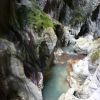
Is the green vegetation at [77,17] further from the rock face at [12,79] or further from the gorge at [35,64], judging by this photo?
the rock face at [12,79]

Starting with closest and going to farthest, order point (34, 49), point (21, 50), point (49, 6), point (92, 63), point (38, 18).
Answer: point (21, 50) → point (34, 49) → point (38, 18) → point (92, 63) → point (49, 6)

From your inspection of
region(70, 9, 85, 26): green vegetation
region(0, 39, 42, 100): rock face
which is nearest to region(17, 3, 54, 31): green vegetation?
region(0, 39, 42, 100): rock face

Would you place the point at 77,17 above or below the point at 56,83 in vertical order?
above

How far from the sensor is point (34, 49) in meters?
10.4

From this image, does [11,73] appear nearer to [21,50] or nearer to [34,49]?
[21,50]

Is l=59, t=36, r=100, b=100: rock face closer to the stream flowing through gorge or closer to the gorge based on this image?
the gorge

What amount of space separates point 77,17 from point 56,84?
10.7 metres

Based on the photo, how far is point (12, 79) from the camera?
8.27 metres

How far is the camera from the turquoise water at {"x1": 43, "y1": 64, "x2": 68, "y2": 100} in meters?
10.7

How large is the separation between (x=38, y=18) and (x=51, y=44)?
47.8 inches

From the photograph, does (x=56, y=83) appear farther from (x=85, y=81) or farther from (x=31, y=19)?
(x=31, y=19)

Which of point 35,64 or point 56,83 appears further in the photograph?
point 56,83

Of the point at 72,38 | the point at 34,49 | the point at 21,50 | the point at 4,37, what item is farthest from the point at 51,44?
the point at 72,38

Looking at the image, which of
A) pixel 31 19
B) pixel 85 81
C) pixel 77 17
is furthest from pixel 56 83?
pixel 77 17
